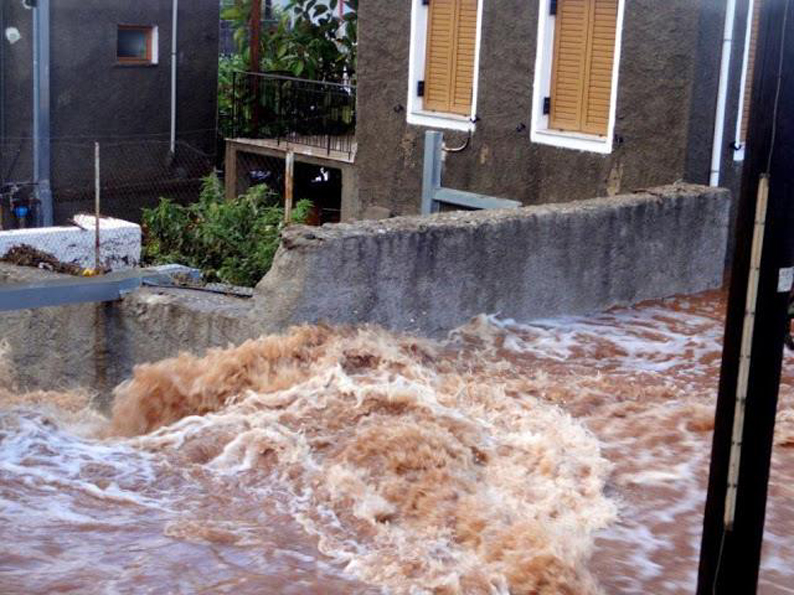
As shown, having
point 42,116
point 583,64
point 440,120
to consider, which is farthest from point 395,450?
point 42,116

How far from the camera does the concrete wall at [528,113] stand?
11908mm

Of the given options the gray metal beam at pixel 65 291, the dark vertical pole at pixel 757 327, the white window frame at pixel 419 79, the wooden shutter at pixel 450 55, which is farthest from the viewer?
the white window frame at pixel 419 79

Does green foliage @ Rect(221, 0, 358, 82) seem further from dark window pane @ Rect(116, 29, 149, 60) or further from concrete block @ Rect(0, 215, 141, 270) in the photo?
concrete block @ Rect(0, 215, 141, 270)

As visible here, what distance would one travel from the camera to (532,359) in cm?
877

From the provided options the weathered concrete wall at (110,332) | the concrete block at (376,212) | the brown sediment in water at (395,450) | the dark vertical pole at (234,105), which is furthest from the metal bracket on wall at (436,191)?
the dark vertical pole at (234,105)

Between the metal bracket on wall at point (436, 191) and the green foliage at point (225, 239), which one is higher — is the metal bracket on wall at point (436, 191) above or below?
above

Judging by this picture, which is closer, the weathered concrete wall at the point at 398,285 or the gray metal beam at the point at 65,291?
the weathered concrete wall at the point at 398,285

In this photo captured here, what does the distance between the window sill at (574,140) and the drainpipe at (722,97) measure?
40.9 inches

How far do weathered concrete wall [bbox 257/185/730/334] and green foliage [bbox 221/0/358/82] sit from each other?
9277 mm

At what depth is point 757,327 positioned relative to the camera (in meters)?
3.79

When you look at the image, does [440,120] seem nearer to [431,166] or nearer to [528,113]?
[528,113]

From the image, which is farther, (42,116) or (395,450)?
(42,116)

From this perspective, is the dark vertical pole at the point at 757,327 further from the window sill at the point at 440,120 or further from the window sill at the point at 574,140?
the window sill at the point at 440,120

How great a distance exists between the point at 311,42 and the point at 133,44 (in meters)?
2.59
